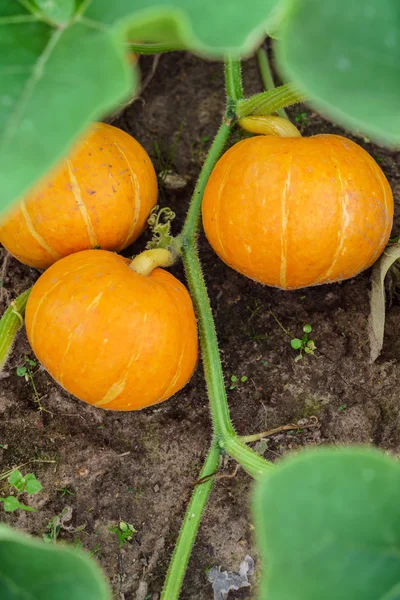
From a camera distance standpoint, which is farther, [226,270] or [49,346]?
[226,270]

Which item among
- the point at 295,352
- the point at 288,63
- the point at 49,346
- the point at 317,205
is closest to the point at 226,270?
the point at 295,352

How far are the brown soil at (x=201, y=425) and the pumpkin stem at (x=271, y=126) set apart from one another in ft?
2.00

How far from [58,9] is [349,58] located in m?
0.65

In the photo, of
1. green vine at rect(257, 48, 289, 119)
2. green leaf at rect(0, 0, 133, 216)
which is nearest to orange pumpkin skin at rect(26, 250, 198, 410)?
green leaf at rect(0, 0, 133, 216)

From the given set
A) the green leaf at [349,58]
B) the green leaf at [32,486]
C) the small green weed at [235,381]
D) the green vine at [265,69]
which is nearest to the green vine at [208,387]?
the small green weed at [235,381]

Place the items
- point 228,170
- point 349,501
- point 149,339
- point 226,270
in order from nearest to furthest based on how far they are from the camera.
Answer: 1. point 349,501
2. point 149,339
3. point 228,170
4. point 226,270

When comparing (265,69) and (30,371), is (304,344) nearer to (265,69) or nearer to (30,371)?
(30,371)

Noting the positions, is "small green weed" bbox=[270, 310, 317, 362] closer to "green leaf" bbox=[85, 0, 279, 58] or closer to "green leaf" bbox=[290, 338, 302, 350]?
"green leaf" bbox=[290, 338, 302, 350]

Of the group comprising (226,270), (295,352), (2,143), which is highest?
(2,143)

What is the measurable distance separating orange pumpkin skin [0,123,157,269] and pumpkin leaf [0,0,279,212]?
644 mm

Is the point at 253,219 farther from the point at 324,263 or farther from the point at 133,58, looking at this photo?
the point at 133,58

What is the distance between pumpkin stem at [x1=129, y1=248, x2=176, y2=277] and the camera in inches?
87.0

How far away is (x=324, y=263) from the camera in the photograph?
2.18 m

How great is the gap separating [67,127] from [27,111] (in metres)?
0.13
